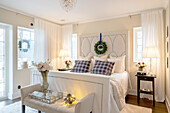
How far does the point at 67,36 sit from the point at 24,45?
180 cm

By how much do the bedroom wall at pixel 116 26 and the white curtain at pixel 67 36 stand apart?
0.25 meters

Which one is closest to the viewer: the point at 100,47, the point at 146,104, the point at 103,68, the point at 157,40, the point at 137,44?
the point at 146,104

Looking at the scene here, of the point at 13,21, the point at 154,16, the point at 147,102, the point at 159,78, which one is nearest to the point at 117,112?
Result: the point at 147,102

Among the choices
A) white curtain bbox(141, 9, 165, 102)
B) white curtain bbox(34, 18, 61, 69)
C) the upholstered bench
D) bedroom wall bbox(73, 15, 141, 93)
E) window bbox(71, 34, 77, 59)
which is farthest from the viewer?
window bbox(71, 34, 77, 59)

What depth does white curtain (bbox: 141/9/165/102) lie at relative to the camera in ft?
10.9

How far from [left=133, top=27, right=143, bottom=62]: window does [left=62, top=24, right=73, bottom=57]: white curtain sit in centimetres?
257

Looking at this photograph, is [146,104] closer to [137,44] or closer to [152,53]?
[152,53]

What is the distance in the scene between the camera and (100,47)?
4281mm

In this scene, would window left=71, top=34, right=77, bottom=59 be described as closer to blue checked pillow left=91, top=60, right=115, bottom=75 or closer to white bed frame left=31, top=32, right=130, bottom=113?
blue checked pillow left=91, top=60, right=115, bottom=75

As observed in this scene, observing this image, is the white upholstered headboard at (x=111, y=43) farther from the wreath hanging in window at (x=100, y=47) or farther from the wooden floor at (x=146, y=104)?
the wooden floor at (x=146, y=104)

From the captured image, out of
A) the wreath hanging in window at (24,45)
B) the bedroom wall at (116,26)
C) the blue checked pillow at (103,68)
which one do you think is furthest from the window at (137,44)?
the wreath hanging in window at (24,45)

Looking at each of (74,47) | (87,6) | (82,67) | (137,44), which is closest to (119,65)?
(137,44)

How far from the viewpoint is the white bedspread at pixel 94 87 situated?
6.40 ft

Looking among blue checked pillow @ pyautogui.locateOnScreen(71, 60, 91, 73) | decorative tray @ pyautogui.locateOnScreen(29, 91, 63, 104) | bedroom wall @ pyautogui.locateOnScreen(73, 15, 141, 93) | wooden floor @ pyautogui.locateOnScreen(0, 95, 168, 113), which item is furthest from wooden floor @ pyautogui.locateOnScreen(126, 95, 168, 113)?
decorative tray @ pyautogui.locateOnScreen(29, 91, 63, 104)
